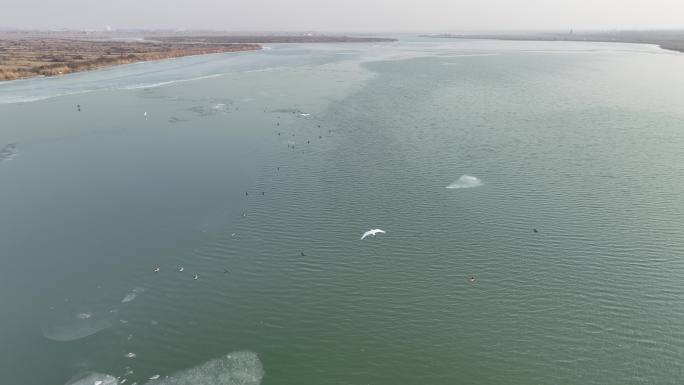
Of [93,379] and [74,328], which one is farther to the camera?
[74,328]

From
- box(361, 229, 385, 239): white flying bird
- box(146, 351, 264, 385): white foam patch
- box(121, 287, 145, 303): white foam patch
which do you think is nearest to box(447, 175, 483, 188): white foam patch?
box(361, 229, 385, 239): white flying bird

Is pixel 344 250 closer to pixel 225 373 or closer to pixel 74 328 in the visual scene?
pixel 225 373

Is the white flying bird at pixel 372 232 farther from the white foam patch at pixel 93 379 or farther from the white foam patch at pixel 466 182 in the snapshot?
the white foam patch at pixel 93 379

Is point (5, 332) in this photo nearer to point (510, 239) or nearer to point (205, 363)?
point (205, 363)

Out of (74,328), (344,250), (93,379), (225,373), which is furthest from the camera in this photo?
(344,250)

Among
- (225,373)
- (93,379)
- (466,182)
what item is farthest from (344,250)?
(466,182)

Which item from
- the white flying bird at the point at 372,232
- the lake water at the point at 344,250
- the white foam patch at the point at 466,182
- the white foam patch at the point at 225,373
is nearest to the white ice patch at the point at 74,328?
the lake water at the point at 344,250

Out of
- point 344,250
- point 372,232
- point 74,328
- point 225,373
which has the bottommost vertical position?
point 225,373
